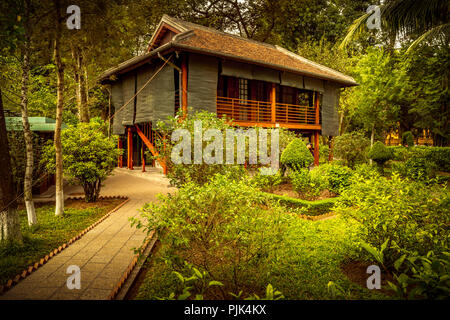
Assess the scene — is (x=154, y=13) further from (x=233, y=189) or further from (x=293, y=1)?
(x=233, y=189)

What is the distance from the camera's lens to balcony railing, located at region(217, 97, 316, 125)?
531 inches

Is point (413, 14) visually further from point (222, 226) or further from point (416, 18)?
point (222, 226)

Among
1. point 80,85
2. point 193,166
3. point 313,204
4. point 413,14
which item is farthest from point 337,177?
point 80,85

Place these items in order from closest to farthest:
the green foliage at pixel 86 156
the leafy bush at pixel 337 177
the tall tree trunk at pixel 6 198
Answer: the tall tree trunk at pixel 6 198 → the green foliage at pixel 86 156 → the leafy bush at pixel 337 177

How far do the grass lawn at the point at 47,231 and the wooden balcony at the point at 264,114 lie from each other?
23.2ft

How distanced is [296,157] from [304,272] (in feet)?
17.7

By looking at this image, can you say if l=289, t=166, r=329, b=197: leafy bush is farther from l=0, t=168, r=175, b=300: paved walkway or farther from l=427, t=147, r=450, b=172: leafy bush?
l=427, t=147, r=450, b=172: leafy bush

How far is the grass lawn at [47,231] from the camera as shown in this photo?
4.00 m

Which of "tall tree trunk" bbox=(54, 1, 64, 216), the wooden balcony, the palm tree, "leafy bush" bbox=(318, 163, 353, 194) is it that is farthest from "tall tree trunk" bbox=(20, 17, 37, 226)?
the palm tree

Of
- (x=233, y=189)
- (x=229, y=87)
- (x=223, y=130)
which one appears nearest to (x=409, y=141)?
(x=229, y=87)

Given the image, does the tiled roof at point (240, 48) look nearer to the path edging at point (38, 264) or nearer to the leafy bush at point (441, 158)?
the leafy bush at point (441, 158)

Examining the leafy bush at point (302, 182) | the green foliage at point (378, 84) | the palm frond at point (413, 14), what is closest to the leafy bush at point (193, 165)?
the leafy bush at point (302, 182)

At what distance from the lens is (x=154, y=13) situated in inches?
774
